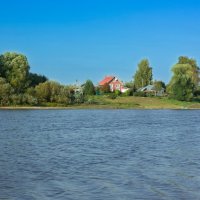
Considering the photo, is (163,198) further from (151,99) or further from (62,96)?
(151,99)

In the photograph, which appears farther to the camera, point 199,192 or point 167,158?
point 167,158

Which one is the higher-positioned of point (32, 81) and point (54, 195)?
point (32, 81)

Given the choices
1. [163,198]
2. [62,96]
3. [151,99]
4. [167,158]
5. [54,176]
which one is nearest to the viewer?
[163,198]

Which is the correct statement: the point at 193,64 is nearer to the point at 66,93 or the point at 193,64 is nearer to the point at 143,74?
the point at 143,74

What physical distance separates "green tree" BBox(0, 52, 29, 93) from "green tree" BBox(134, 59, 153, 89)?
6775cm

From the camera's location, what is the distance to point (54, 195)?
13.2m

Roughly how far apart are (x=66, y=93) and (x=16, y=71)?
10.7 meters

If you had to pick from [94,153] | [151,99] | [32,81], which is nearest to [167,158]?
[94,153]

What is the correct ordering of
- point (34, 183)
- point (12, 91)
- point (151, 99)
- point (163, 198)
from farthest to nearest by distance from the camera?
point (151, 99)
point (12, 91)
point (34, 183)
point (163, 198)

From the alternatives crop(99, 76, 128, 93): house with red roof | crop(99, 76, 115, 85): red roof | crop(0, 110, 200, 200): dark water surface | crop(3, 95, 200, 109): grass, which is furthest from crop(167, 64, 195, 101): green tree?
crop(0, 110, 200, 200): dark water surface

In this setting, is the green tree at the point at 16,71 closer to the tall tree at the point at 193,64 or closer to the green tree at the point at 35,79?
the green tree at the point at 35,79

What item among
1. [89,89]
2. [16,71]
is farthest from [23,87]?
[89,89]

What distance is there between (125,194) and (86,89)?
336 ft

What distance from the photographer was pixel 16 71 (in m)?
88.9
